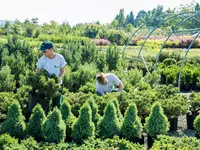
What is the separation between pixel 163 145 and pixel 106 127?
2.70 feet

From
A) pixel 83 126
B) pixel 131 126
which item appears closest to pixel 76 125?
pixel 83 126

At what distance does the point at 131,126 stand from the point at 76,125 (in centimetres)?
74

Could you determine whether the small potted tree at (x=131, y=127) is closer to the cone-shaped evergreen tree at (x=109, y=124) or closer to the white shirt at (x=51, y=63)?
the cone-shaped evergreen tree at (x=109, y=124)

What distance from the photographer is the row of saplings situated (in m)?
4.44

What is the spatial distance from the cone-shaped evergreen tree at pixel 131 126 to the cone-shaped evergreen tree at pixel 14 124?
1.34 metres

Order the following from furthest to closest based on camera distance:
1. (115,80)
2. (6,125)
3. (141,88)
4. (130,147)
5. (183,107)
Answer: (141,88) → (115,80) → (183,107) → (6,125) → (130,147)

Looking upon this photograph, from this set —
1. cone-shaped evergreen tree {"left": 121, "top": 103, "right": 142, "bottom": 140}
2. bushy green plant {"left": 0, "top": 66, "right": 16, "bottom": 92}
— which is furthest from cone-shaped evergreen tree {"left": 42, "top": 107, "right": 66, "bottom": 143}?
bushy green plant {"left": 0, "top": 66, "right": 16, "bottom": 92}

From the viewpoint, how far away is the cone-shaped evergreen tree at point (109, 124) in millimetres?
4742

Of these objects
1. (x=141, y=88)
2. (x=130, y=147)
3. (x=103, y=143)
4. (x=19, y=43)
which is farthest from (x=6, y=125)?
(x=19, y=43)

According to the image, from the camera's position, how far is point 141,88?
7.92 m

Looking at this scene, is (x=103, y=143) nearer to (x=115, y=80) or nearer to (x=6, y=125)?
(x=6, y=125)

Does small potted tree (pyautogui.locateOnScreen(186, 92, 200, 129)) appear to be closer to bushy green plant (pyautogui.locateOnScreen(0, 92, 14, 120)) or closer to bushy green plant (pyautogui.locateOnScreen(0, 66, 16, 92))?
bushy green plant (pyautogui.locateOnScreen(0, 92, 14, 120))

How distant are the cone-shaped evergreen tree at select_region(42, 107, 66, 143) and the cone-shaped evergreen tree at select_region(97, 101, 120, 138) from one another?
0.59 m

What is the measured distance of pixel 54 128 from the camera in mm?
4398
